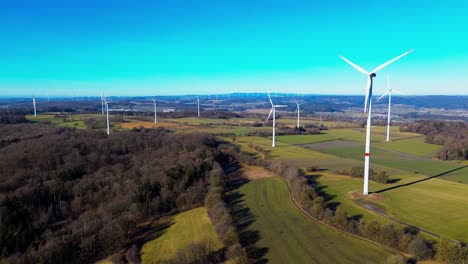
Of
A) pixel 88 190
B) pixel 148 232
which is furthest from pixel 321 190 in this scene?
pixel 88 190

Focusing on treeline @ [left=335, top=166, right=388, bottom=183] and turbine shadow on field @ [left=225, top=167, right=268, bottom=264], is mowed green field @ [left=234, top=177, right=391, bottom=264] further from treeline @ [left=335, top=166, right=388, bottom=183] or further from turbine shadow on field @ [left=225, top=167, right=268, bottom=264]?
treeline @ [left=335, top=166, right=388, bottom=183]

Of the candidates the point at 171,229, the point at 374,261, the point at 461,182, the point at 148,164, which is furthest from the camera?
the point at 148,164

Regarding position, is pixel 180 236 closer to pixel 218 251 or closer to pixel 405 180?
pixel 218 251

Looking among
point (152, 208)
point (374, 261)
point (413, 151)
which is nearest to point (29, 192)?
point (152, 208)

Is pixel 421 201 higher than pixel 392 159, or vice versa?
pixel 421 201

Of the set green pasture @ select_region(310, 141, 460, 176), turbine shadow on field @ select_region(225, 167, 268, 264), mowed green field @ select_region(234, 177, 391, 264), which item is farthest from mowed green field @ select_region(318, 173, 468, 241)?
turbine shadow on field @ select_region(225, 167, 268, 264)

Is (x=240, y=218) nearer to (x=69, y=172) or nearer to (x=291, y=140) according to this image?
(x=69, y=172)
